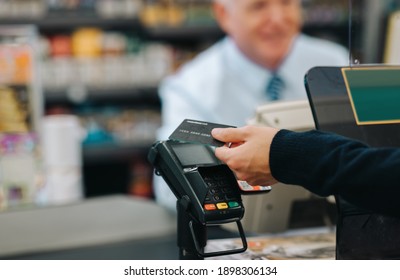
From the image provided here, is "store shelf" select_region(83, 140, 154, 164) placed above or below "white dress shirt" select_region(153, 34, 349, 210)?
below

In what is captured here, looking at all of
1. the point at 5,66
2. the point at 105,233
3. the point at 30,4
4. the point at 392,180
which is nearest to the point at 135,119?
the point at 30,4

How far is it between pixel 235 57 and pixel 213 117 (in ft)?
1.14

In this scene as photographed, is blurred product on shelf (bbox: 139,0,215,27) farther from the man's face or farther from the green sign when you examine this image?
the green sign

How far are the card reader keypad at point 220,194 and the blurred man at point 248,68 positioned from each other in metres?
1.35

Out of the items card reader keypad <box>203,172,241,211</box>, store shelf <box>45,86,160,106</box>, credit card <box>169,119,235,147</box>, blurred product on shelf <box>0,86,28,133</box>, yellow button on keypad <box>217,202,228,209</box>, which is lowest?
store shelf <box>45,86,160,106</box>

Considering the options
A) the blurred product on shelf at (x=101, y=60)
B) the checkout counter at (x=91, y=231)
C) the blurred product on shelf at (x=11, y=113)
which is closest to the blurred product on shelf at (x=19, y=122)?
the blurred product on shelf at (x=11, y=113)

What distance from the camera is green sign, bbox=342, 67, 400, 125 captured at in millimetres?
1150

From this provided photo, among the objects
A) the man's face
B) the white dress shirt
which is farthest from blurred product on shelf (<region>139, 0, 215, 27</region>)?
the man's face

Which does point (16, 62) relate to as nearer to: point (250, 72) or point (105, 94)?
point (250, 72)

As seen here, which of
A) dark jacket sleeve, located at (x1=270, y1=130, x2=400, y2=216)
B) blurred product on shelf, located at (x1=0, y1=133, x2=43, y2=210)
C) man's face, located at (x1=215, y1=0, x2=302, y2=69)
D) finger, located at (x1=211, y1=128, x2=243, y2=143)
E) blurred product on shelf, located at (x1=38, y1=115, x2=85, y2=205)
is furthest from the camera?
man's face, located at (x1=215, y1=0, x2=302, y2=69)

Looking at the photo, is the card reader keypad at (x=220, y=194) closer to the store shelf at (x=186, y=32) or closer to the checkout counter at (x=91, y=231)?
the checkout counter at (x=91, y=231)

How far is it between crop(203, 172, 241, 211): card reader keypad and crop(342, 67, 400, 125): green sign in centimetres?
28

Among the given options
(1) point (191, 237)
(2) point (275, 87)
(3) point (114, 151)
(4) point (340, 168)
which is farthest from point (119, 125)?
(4) point (340, 168)

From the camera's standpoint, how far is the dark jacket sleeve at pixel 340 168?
94 centimetres
